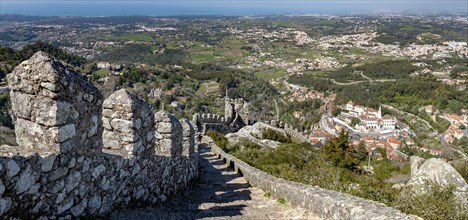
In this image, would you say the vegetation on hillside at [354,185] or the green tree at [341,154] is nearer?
the vegetation on hillside at [354,185]

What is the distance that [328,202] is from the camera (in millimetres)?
4965

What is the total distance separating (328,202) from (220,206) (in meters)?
1.99

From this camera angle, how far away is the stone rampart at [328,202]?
418 centimetres

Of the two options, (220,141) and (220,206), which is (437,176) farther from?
(220,141)

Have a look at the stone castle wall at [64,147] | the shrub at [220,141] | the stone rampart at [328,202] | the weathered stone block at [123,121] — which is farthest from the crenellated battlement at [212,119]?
the stone castle wall at [64,147]

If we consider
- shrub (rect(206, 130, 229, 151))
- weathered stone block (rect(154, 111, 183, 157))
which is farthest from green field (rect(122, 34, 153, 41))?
weathered stone block (rect(154, 111, 183, 157))

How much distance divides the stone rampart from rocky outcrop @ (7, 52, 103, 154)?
323 centimetres

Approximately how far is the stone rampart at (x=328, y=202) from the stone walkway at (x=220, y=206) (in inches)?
6.4

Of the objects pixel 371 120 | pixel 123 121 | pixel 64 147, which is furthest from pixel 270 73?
pixel 64 147

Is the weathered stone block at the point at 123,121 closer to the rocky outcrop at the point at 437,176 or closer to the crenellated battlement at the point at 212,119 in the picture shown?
the rocky outcrop at the point at 437,176

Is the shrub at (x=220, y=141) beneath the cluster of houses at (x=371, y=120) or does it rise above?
above

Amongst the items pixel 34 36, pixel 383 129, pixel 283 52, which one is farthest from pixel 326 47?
pixel 34 36

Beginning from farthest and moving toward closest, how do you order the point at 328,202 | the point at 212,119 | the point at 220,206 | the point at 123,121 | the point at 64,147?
the point at 212,119 < the point at 220,206 < the point at 328,202 < the point at 123,121 < the point at 64,147

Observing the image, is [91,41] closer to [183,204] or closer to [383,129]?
[383,129]
